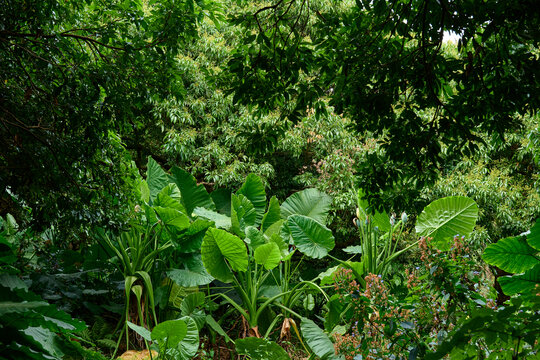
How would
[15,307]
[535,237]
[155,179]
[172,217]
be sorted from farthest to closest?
1. [155,179]
2. [172,217]
3. [15,307]
4. [535,237]

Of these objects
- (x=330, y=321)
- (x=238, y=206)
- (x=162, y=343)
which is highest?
(x=238, y=206)

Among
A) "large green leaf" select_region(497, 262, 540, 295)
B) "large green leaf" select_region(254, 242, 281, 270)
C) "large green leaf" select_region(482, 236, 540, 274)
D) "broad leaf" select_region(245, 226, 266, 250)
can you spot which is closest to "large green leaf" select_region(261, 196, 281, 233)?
"broad leaf" select_region(245, 226, 266, 250)

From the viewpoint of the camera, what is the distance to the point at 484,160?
7727 millimetres

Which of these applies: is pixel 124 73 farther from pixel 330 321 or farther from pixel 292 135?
pixel 292 135

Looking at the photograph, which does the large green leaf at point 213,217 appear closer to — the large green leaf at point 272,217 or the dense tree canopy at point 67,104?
the large green leaf at point 272,217

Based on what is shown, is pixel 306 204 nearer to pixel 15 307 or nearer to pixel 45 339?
pixel 45 339

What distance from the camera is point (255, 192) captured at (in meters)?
6.34

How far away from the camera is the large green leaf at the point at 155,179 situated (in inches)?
234

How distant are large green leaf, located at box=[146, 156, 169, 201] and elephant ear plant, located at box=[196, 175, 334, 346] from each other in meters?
0.74

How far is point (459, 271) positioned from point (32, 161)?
2.28 m

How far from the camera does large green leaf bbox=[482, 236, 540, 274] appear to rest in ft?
7.14

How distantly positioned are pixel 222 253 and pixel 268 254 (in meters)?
0.49

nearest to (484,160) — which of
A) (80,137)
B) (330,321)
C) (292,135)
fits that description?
(292,135)

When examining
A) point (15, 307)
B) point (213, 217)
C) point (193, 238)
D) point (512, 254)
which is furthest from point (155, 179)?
point (512, 254)
